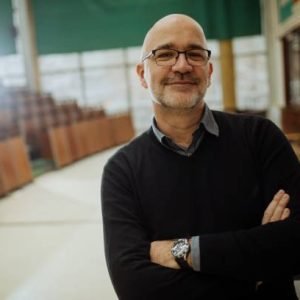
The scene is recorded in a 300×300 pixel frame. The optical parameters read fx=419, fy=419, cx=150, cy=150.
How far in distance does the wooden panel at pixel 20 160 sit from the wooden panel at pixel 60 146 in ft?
3.23

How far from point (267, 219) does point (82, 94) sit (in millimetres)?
9843

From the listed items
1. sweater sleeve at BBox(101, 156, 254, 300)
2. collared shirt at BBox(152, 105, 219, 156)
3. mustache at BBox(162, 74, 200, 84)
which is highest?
mustache at BBox(162, 74, 200, 84)

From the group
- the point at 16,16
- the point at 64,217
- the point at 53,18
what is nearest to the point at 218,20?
the point at 53,18

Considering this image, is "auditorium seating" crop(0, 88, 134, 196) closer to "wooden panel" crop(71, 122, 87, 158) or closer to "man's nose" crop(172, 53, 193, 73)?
"wooden panel" crop(71, 122, 87, 158)


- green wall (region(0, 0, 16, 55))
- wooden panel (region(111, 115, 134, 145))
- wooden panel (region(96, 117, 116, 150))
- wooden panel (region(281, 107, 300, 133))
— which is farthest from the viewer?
green wall (region(0, 0, 16, 55))

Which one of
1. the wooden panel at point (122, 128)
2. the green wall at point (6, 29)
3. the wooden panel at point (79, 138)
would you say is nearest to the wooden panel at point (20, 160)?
the wooden panel at point (79, 138)

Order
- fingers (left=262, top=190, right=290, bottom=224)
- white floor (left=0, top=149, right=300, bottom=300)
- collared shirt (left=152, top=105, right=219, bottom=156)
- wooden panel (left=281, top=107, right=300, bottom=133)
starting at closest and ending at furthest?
fingers (left=262, top=190, right=290, bottom=224) < collared shirt (left=152, top=105, right=219, bottom=156) < white floor (left=0, top=149, right=300, bottom=300) < wooden panel (left=281, top=107, right=300, bottom=133)

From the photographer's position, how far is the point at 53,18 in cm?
958

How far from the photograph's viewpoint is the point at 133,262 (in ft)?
4.24

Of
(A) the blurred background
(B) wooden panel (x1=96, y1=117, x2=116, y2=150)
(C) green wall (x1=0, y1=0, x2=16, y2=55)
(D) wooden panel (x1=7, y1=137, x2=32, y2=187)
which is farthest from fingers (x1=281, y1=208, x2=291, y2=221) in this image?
(C) green wall (x1=0, y1=0, x2=16, y2=55)

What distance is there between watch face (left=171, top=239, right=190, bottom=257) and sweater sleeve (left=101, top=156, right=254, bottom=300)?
0.05 m

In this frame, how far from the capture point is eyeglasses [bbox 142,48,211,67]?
140 centimetres

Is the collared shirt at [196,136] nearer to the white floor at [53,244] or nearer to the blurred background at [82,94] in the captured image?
the white floor at [53,244]

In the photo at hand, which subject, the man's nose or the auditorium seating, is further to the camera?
the auditorium seating
